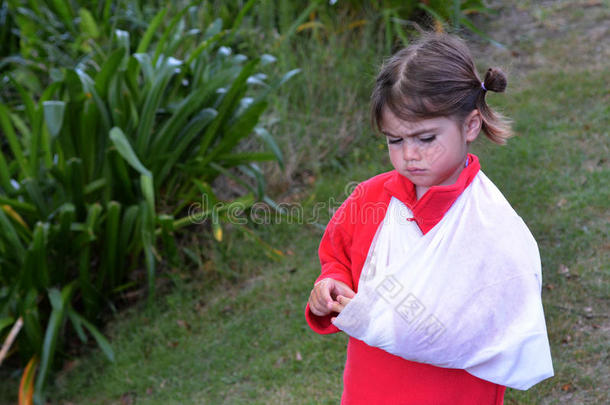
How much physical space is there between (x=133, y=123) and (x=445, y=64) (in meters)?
2.49

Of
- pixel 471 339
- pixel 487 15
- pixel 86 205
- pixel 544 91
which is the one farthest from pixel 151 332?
→ pixel 487 15

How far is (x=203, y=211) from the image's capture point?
3803 mm

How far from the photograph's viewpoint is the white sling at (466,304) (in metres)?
1.34

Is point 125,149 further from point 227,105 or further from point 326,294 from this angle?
point 326,294

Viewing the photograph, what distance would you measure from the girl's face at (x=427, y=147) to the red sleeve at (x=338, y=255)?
0.65ft

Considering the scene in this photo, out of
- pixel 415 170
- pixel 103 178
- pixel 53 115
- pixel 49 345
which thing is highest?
pixel 415 170

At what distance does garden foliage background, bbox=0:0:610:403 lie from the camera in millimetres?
3043

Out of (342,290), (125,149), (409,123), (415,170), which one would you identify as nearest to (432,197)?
(415,170)

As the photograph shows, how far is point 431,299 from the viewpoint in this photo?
1.38m

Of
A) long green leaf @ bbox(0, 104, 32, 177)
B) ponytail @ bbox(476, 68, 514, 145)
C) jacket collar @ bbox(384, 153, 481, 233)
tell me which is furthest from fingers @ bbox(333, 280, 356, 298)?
long green leaf @ bbox(0, 104, 32, 177)

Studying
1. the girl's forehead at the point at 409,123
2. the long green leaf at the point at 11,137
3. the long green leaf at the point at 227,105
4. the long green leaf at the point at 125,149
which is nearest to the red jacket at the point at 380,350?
the girl's forehead at the point at 409,123

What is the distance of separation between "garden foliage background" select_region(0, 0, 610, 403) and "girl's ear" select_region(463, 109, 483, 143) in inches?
50.2

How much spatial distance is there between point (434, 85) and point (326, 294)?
1.81 feet

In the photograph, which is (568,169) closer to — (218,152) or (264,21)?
(218,152)
